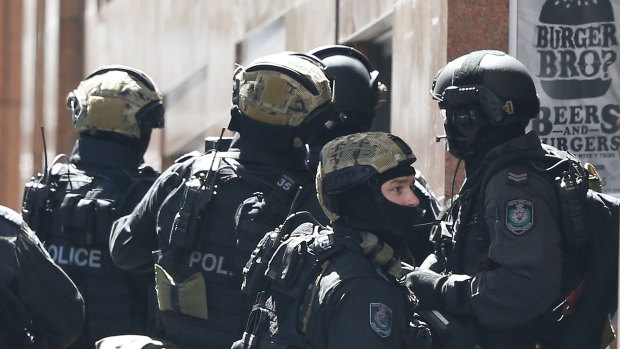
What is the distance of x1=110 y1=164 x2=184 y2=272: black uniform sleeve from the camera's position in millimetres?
6031

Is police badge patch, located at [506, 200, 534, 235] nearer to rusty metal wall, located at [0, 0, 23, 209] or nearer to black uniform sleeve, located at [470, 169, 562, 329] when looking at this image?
black uniform sleeve, located at [470, 169, 562, 329]

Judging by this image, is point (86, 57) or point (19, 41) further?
point (19, 41)

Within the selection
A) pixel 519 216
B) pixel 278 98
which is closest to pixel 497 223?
pixel 519 216

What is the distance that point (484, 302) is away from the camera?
5.33 metres

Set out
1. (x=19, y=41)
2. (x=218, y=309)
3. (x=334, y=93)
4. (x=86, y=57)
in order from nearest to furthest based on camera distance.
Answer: (x=218, y=309) → (x=334, y=93) → (x=86, y=57) → (x=19, y=41)

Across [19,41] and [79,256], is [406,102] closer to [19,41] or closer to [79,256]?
[79,256]

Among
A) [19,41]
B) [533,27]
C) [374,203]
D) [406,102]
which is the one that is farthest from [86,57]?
[374,203]

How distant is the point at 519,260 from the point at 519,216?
0.57ft

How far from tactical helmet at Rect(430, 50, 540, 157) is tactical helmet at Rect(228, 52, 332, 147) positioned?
56 centimetres

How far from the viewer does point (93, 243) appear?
7293 mm

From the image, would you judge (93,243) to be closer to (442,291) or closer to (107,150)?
(107,150)

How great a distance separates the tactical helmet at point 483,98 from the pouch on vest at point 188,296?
3.95 ft

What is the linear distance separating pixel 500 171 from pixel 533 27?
2352 millimetres

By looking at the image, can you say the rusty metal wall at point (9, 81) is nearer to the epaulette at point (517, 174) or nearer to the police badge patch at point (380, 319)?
the epaulette at point (517, 174)
